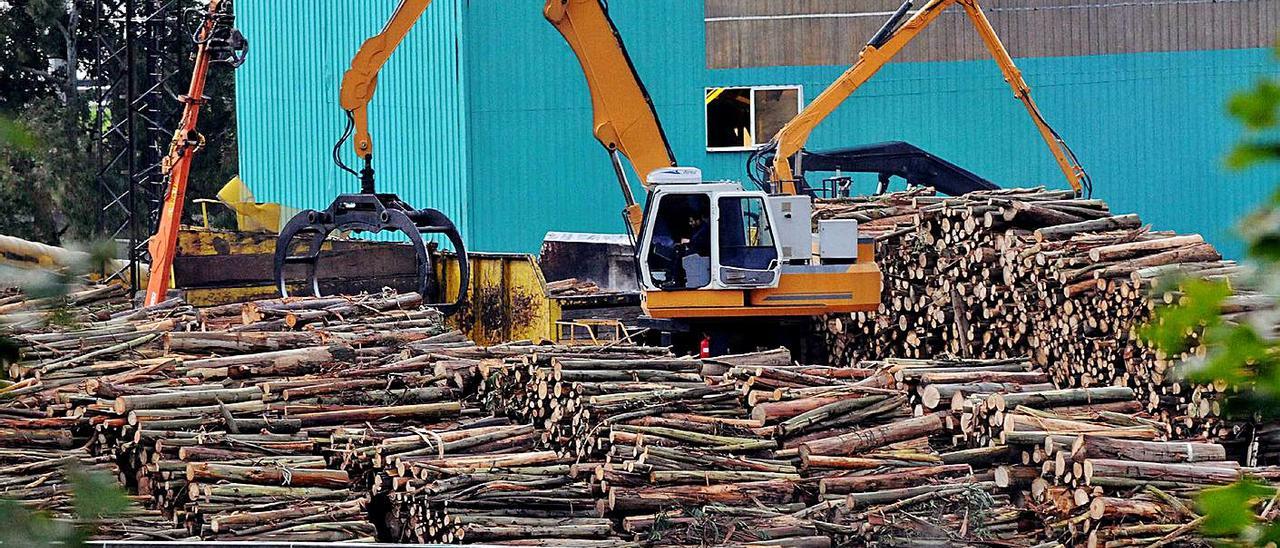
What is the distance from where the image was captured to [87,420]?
1099cm

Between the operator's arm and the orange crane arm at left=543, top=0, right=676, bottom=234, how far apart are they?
182cm

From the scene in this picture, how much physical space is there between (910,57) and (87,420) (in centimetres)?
1934

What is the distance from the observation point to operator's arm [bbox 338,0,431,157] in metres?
18.3

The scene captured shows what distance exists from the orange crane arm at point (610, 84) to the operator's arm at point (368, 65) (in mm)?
1817

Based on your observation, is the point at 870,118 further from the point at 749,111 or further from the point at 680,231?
the point at 680,231

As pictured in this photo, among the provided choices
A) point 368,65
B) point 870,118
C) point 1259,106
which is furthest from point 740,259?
point 1259,106

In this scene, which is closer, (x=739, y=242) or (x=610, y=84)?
(x=739, y=242)

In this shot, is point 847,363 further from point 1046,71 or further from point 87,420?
point 1046,71

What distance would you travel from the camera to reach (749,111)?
2778 cm

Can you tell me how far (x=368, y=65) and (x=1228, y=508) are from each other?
17685 mm

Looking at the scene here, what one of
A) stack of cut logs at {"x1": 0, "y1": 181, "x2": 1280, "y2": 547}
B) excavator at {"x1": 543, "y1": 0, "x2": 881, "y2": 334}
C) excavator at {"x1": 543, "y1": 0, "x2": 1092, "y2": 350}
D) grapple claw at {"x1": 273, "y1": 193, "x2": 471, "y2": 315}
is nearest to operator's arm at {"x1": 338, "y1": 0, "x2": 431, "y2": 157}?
grapple claw at {"x1": 273, "y1": 193, "x2": 471, "y2": 315}

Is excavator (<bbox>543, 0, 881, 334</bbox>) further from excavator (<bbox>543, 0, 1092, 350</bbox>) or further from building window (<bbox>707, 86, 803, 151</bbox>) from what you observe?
building window (<bbox>707, 86, 803, 151</bbox>)

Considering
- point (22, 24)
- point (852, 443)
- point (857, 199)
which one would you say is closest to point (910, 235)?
A: point (857, 199)

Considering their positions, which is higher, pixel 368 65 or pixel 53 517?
pixel 368 65
